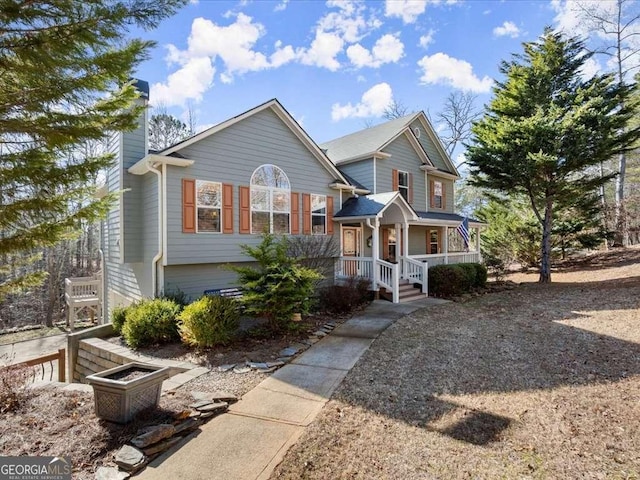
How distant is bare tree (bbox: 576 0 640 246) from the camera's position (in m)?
21.0

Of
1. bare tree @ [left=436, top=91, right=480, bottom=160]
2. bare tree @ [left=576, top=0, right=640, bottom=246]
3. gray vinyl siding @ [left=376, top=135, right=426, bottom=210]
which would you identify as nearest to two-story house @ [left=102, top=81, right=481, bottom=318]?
gray vinyl siding @ [left=376, top=135, right=426, bottom=210]

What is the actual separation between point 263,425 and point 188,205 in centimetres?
691

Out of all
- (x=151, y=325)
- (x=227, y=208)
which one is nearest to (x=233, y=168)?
(x=227, y=208)

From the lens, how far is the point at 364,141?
16.4m

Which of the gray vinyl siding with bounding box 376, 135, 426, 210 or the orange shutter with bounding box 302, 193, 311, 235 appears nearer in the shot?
the orange shutter with bounding box 302, 193, 311, 235

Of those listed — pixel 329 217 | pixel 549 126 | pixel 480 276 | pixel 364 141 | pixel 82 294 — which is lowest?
pixel 82 294

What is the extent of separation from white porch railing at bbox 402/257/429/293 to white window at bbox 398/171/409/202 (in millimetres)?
4005

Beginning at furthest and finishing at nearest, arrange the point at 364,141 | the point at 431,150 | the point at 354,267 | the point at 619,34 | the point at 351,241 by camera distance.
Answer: the point at 619,34, the point at 431,150, the point at 364,141, the point at 351,241, the point at 354,267

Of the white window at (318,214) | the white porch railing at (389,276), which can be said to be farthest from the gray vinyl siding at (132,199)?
the white porch railing at (389,276)

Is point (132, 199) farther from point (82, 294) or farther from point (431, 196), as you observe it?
point (431, 196)

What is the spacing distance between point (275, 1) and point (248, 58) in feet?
16.2

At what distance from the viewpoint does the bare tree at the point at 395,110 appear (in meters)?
31.8

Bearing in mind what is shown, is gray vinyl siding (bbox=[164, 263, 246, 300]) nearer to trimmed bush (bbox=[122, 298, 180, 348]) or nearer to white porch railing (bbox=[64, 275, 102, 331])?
trimmed bush (bbox=[122, 298, 180, 348])

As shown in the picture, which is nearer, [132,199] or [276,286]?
[276,286]
